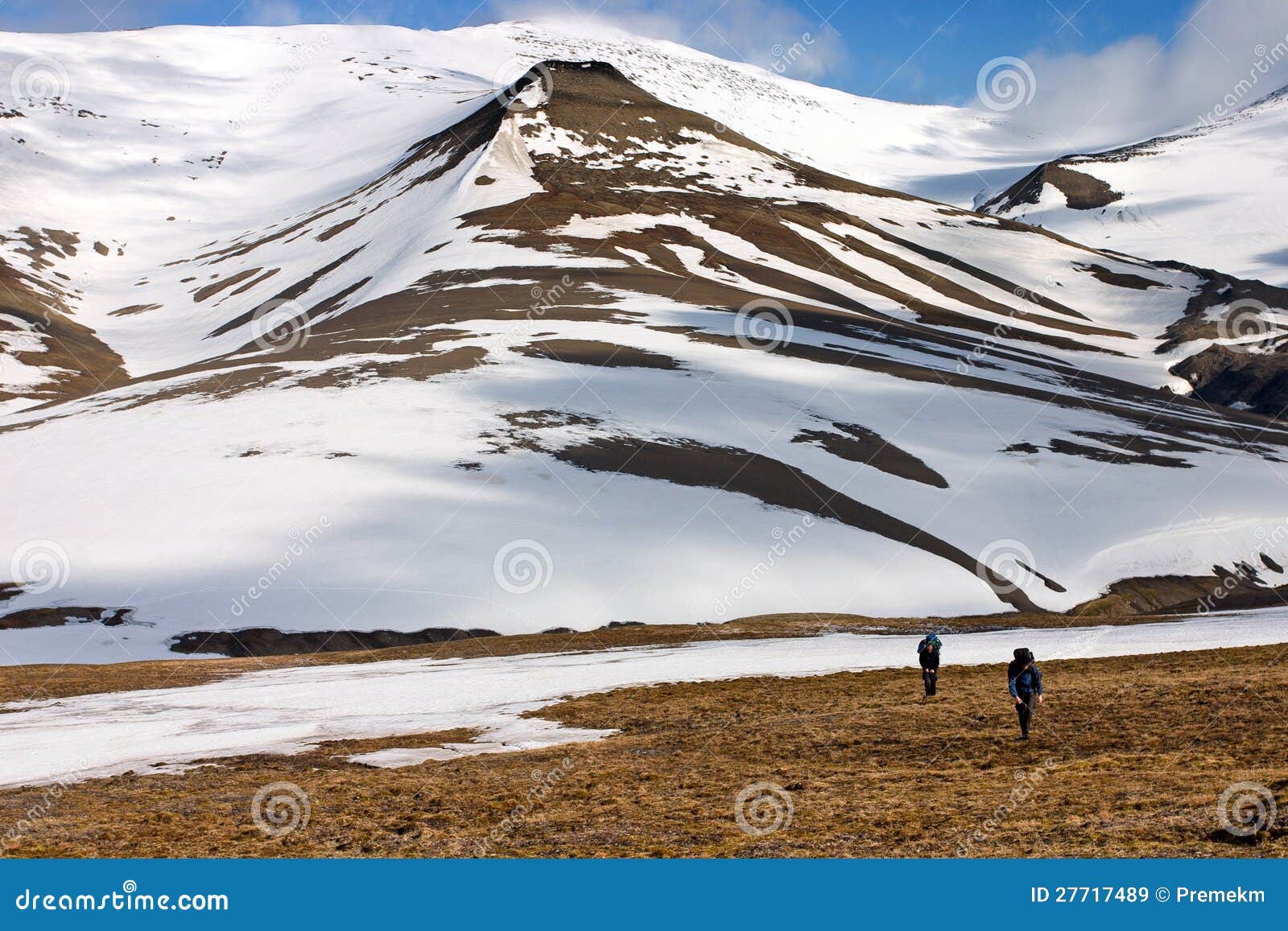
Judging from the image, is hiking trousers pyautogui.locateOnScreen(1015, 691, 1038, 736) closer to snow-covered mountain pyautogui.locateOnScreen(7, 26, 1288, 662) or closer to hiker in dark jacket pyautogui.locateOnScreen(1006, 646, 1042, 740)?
hiker in dark jacket pyautogui.locateOnScreen(1006, 646, 1042, 740)

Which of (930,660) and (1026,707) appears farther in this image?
(930,660)

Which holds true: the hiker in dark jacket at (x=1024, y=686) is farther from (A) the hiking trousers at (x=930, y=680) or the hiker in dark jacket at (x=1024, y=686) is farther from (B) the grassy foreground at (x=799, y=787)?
(A) the hiking trousers at (x=930, y=680)

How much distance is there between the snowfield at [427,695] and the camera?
2714 cm

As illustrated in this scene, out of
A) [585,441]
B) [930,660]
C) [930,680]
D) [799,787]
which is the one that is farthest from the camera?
[585,441]

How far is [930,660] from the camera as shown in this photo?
92.1 ft

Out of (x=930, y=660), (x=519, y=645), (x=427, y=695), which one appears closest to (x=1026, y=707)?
(x=930, y=660)

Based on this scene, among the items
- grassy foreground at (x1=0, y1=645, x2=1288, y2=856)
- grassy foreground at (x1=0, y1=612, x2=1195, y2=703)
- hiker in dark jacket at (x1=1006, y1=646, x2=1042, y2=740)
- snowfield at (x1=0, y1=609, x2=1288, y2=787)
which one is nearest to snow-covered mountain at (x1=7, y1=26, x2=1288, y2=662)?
grassy foreground at (x1=0, y1=612, x2=1195, y2=703)

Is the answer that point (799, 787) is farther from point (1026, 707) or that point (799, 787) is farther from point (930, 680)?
point (930, 680)

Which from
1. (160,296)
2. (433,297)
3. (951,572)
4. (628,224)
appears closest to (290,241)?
(160,296)

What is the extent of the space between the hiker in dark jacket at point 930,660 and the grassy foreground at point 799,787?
0.60 metres

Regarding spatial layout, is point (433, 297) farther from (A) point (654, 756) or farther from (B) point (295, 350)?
(A) point (654, 756)

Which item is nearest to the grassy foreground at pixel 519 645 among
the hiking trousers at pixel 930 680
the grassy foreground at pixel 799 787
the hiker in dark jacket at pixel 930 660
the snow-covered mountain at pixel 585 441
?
the snow-covered mountain at pixel 585 441

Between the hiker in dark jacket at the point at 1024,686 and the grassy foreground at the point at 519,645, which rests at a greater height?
the grassy foreground at the point at 519,645

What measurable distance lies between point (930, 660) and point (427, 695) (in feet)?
53.5
